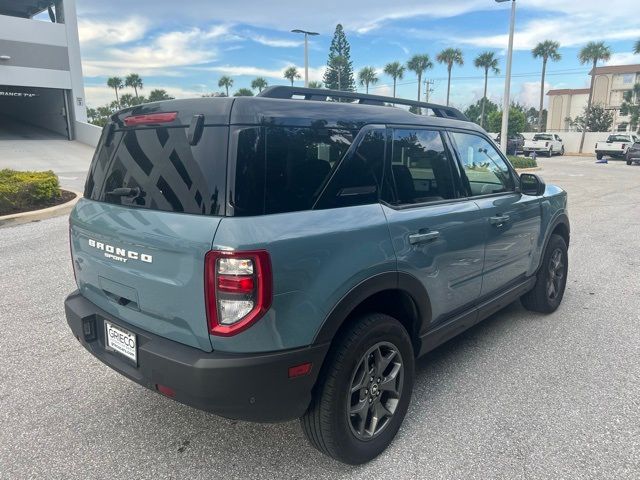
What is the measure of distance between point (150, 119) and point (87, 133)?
94.1 feet

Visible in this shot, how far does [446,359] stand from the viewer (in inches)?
145

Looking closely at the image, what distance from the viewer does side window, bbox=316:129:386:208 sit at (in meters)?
2.32

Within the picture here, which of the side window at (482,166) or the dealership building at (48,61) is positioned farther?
the dealership building at (48,61)

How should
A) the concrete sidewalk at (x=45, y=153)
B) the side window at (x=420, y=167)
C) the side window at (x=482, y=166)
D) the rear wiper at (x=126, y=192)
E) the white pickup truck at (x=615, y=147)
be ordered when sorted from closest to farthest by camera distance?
the rear wiper at (x=126, y=192)
the side window at (x=420, y=167)
the side window at (x=482, y=166)
the concrete sidewalk at (x=45, y=153)
the white pickup truck at (x=615, y=147)

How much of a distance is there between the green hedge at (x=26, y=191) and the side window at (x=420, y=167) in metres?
8.96

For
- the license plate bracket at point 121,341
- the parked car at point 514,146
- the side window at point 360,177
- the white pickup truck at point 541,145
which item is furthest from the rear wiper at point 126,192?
the white pickup truck at point 541,145

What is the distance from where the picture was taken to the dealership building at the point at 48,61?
85.8ft

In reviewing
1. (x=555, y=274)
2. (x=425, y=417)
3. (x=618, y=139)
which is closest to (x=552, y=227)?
(x=555, y=274)

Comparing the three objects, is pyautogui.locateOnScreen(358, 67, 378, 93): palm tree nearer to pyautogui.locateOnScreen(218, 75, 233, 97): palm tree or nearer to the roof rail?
pyautogui.locateOnScreen(218, 75, 233, 97): palm tree

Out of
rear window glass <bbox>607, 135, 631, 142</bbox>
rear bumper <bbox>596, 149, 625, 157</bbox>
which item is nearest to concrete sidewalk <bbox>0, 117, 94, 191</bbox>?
rear bumper <bbox>596, 149, 625, 157</bbox>

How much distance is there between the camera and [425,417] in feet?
9.55

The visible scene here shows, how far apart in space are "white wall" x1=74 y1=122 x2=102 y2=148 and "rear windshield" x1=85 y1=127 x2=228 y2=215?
1041 inches

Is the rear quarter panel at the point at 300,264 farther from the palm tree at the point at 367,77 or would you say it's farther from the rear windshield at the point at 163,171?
the palm tree at the point at 367,77

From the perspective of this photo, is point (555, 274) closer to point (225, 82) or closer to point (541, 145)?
point (541, 145)
